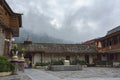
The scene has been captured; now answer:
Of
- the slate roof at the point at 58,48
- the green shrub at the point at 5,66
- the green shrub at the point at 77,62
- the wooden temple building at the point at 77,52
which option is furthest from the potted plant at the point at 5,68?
the green shrub at the point at 77,62

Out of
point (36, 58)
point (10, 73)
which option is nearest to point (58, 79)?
point (10, 73)

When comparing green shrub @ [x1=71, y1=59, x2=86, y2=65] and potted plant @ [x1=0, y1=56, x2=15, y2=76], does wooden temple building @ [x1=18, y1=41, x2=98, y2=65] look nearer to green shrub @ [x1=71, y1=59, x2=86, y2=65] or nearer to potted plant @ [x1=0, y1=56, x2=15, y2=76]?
green shrub @ [x1=71, y1=59, x2=86, y2=65]

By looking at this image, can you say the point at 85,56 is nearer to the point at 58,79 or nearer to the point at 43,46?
the point at 43,46

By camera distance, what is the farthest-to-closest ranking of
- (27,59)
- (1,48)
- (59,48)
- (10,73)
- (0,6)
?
(59,48) → (27,59) → (1,48) → (0,6) → (10,73)

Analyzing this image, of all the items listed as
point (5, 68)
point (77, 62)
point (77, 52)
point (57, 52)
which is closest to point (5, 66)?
point (5, 68)

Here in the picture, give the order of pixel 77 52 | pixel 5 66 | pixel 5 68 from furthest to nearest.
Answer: pixel 77 52 < pixel 5 66 < pixel 5 68

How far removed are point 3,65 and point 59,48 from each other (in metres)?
26.4

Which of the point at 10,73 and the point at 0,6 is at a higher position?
the point at 0,6

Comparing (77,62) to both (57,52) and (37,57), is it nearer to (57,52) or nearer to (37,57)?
(57,52)

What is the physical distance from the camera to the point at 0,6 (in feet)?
Answer: 73.8

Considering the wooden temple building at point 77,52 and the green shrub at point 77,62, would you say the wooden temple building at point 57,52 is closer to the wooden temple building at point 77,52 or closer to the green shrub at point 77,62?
the wooden temple building at point 77,52

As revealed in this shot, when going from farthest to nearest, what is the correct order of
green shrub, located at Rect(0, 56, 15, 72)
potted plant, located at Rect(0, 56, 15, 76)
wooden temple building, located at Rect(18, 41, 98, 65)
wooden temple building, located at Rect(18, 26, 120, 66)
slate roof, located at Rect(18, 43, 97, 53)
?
slate roof, located at Rect(18, 43, 97, 53), wooden temple building, located at Rect(18, 41, 98, 65), wooden temple building, located at Rect(18, 26, 120, 66), green shrub, located at Rect(0, 56, 15, 72), potted plant, located at Rect(0, 56, 15, 76)

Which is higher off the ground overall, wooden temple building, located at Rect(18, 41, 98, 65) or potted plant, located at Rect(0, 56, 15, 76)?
wooden temple building, located at Rect(18, 41, 98, 65)

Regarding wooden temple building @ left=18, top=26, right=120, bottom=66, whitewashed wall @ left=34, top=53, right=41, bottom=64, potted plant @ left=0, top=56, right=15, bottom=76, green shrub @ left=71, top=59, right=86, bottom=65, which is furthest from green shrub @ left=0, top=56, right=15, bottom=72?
green shrub @ left=71, top=59, right=86, bottom=65
